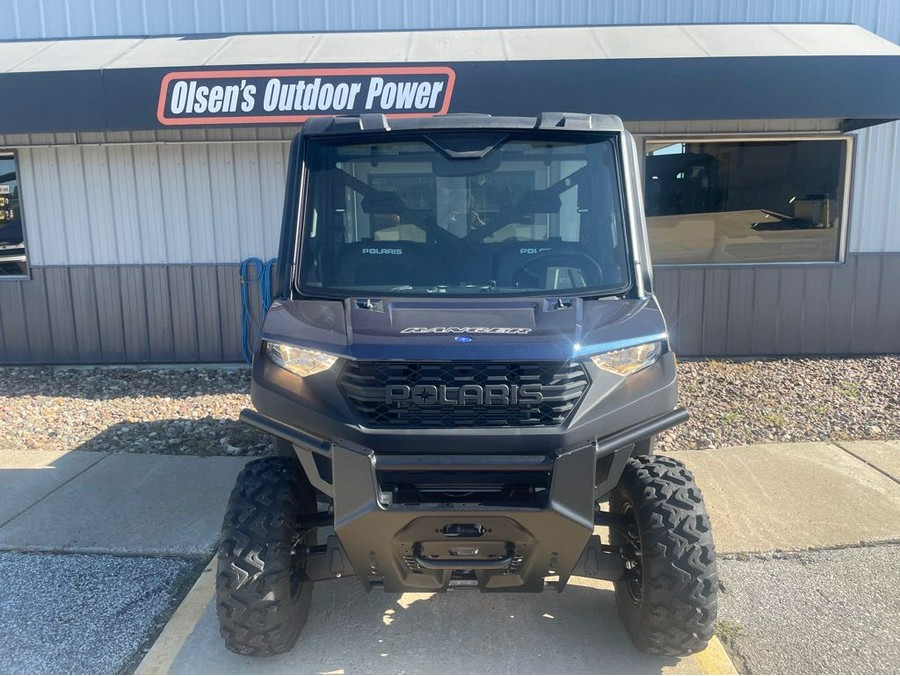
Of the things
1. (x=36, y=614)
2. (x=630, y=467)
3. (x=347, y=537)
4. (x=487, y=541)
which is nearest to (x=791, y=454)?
(x=630, y=467)

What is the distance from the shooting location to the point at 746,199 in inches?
309

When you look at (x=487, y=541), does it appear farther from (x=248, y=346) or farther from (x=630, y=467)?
(x=248, y=346)

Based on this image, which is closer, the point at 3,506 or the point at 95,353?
the point at 3,506

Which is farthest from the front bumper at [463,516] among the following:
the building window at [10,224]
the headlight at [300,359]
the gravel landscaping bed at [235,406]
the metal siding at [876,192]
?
the building window at [10,224]

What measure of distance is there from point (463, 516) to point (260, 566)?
0.88m

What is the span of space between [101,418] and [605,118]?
5287 millimetres

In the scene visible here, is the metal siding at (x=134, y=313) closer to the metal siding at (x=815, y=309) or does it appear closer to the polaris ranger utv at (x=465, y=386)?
the polaris ranger utv at (x=465, y=386)

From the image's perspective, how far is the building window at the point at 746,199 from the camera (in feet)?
25.5

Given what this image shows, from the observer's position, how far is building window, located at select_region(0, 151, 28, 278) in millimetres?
7969

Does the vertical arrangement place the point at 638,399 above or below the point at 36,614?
above

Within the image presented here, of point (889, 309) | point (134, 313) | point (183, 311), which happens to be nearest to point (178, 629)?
point (183, 311)

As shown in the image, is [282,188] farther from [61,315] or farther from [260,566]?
[260,566]

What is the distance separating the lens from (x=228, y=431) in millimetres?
5969

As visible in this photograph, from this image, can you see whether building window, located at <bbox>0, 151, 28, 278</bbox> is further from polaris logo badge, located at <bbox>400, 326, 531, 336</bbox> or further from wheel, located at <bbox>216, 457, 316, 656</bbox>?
polaris logo badge, located at <bbox>400, 326, 531, 336</bbox>
